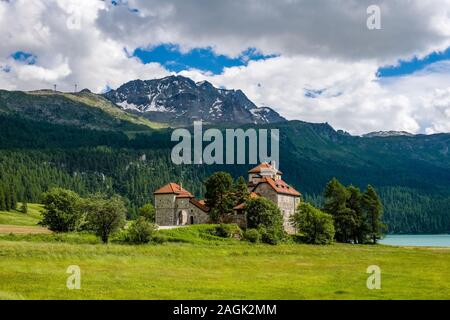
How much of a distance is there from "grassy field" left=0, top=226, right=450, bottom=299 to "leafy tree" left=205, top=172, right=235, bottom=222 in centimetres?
2299

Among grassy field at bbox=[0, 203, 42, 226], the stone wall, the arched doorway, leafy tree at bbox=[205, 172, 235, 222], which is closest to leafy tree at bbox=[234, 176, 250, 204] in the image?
leafy tree at bbox=[205, 172, 235, 222]

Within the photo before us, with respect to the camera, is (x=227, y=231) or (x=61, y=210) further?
(x=227, y=231)

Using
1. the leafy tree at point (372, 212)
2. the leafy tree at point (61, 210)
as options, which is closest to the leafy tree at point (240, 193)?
the leafy tree at point (372, 212)

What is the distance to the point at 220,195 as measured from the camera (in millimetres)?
110438

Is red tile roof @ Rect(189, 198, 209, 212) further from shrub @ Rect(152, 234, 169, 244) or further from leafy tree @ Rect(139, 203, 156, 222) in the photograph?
shrub @ Rect(152, 234, 169, 244)

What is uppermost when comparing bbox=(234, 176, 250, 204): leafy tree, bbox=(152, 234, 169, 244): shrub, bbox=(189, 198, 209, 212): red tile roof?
bbox=(234, 176, 250, 204): leafy tree

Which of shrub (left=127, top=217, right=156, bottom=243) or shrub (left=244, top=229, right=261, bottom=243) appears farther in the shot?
shrub (left=244, top=229, right=261, bottom=243)

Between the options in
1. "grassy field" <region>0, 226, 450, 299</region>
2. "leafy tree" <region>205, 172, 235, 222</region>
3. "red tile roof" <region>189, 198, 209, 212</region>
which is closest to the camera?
"grassy field" <region>0, 226, 450, 299</region>

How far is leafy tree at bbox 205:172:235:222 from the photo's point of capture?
109375mm

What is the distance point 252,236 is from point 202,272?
134ft

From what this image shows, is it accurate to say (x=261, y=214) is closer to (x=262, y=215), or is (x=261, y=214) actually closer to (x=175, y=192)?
(x=262, y=215)

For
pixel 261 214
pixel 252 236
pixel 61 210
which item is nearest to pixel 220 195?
pixel 261 214

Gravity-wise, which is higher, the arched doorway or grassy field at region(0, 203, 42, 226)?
the arched doorway
